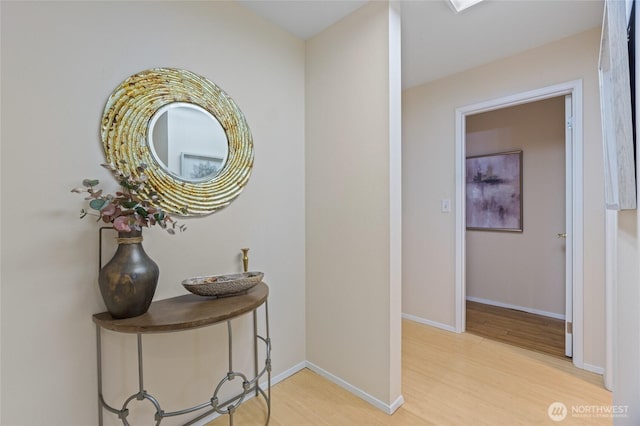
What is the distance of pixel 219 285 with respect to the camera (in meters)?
1.37

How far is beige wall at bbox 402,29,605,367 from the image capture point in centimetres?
201

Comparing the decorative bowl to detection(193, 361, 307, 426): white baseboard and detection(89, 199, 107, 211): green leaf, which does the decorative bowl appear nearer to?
detection(89, 199, 107, 211): green leaf

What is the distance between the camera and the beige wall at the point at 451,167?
6.60 feet

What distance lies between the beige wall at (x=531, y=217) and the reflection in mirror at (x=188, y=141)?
10.7ft

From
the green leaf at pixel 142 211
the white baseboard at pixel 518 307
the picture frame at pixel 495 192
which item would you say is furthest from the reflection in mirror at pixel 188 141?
the white baseboard at pixel 518 307

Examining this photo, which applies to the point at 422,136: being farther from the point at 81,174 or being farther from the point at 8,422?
the point at 8,422

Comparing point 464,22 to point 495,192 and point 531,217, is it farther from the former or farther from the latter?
point 531,217

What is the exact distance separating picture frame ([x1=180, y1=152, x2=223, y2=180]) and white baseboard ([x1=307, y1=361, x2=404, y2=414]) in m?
1.56

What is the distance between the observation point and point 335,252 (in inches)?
76.9

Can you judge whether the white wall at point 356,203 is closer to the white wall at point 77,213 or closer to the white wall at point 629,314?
the white wall at point 77,213

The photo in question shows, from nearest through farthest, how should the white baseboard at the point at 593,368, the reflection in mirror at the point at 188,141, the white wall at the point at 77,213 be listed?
the white wall at the point at 77,213 → the reflection in mirror at the point at 188,141 → the white baseboard at the point at 593,368

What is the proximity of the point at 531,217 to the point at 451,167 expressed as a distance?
1.33 meters

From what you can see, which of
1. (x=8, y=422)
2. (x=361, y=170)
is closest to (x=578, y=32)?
(x=361, y=170)

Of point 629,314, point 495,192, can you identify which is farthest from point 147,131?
point 495,192
